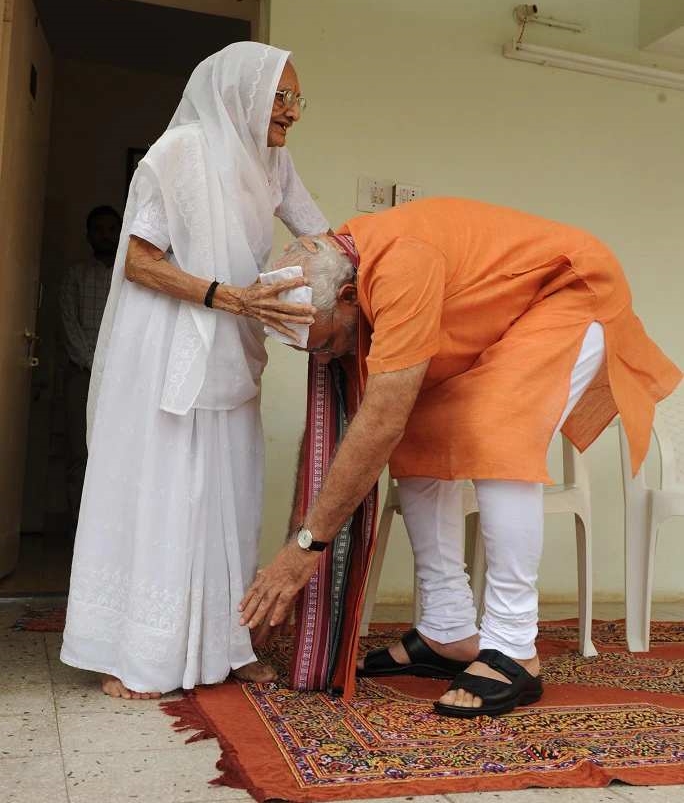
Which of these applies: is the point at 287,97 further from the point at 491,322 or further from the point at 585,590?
the point at 585,590

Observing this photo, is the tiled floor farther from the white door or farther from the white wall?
the white door

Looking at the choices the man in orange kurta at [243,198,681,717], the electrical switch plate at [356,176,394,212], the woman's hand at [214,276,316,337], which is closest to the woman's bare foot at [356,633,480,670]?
the man in orange kurta at [243,198,681,717]

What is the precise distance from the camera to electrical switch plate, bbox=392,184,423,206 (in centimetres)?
343

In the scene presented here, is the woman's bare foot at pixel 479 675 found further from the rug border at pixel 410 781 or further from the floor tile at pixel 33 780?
the floor tile at pixel 33 780

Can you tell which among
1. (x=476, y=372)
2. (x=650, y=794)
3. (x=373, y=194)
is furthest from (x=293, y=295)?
(x=373, y=194)

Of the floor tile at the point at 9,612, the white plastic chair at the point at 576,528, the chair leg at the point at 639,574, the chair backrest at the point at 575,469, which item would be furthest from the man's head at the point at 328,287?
the floor tile at the point at 9,612

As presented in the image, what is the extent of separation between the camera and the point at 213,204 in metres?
2.04

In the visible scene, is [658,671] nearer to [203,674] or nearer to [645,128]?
[203,674]

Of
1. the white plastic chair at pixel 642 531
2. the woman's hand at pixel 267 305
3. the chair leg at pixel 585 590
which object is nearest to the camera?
the woman's hand at pixel 267 305

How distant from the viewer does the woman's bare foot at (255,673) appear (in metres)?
2.05

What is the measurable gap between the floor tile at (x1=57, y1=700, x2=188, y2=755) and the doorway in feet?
11.6

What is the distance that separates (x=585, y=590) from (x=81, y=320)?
329 cm

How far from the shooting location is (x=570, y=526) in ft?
11.8

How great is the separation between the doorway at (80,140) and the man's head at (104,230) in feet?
1.80
